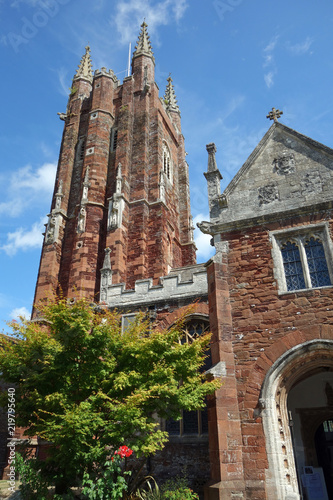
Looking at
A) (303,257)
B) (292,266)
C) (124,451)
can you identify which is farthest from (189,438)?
(303,257)

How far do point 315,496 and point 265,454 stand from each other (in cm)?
542

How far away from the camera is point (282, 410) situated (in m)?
9.78

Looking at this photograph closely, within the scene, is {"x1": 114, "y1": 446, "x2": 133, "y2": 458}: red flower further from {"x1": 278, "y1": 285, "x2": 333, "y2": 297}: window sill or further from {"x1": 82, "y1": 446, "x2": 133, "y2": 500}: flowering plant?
{"x1": 278, "y1": 285, "x2": 333, "y2": 297}: window sill

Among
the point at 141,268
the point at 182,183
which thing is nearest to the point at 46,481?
the point at 141,268

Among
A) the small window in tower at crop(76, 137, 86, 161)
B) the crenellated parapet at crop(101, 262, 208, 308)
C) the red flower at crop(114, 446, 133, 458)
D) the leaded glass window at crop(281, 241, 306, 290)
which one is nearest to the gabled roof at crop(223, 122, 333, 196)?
the leaded glass window at crop(281, 241, 306, 290)

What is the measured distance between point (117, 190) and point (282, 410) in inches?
676

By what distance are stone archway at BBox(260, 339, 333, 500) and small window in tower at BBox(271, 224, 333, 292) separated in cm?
173

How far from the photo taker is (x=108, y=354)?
408 inches

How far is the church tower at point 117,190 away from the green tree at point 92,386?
7422 millimetres

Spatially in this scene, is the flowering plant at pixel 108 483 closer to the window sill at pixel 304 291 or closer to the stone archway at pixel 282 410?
the stone archway at pixel 282 410

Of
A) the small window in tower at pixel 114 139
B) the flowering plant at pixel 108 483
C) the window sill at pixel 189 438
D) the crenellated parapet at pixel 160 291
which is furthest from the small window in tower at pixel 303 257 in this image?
the small window in tower at pixel 114 139

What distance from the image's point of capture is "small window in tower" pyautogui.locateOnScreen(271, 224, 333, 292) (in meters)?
10.5

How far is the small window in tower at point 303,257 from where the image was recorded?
1045cm

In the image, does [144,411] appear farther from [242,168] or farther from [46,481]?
[242,168]
